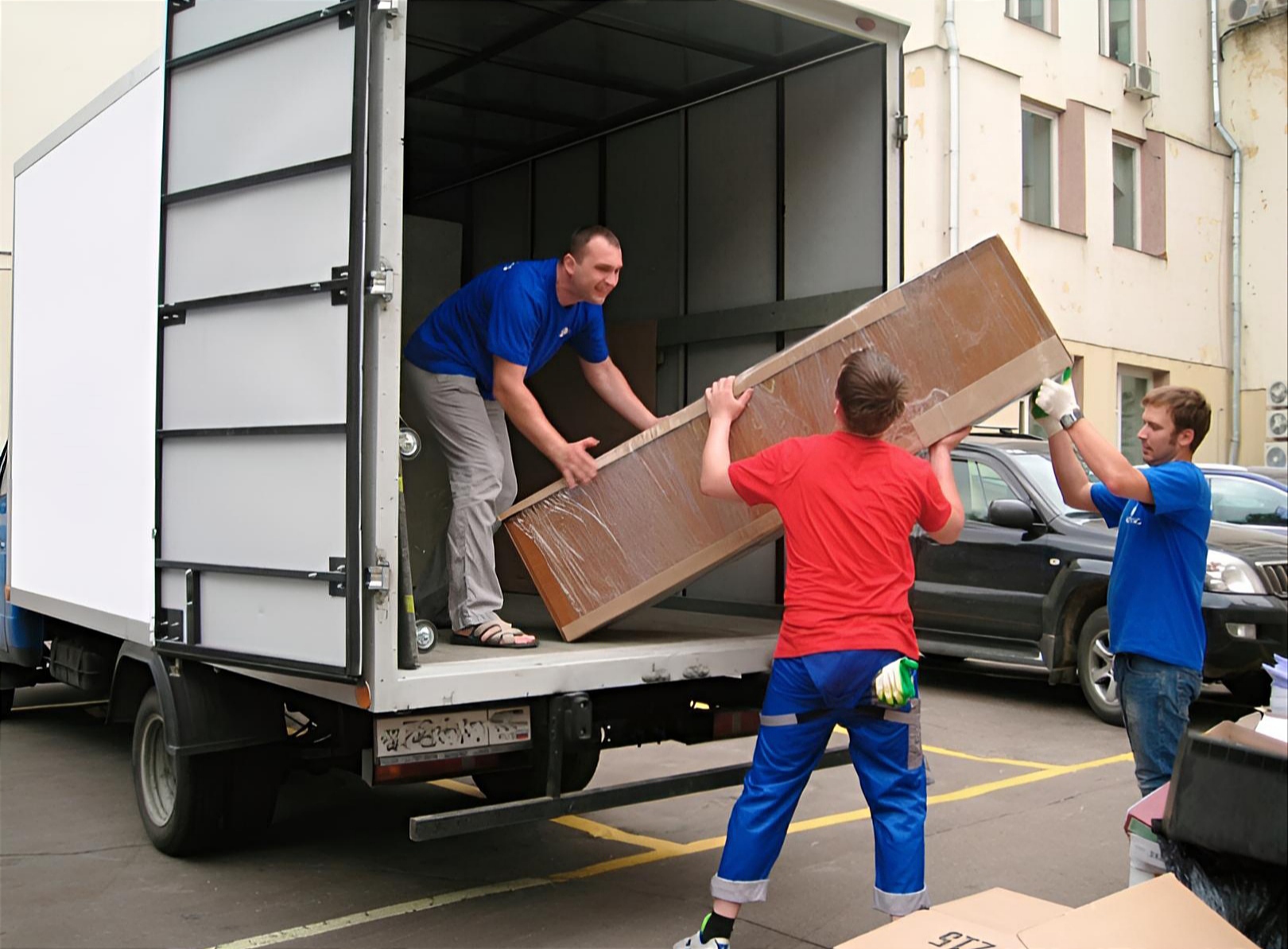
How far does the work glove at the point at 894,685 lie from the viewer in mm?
3916

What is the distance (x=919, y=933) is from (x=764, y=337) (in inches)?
170

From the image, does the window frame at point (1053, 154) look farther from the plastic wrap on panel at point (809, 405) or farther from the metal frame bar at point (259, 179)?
the metal frame bar at point (259, 179)

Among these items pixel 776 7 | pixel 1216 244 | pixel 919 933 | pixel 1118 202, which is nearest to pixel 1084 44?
pixel 1118 202

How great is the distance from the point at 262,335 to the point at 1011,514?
236 inches

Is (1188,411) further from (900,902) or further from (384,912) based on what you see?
(384,912)

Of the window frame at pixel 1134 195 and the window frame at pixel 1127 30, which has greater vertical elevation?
the window frame at pixel 1127 30

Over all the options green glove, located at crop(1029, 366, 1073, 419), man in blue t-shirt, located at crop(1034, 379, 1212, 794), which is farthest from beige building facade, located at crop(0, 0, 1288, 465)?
man in blue t-shirt, located at crop(1034, 379, 1212, 794)

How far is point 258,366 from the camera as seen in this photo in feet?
14.5

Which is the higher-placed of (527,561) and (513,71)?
(513,71)

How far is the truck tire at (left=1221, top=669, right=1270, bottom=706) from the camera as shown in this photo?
889 centimetres

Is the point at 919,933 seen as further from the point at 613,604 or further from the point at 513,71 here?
the point at 513,71

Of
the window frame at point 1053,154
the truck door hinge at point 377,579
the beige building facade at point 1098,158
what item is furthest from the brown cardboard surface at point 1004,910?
the window frame at point 1053,154

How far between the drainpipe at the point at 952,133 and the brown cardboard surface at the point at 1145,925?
13.6 metres

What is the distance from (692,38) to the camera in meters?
6.35
